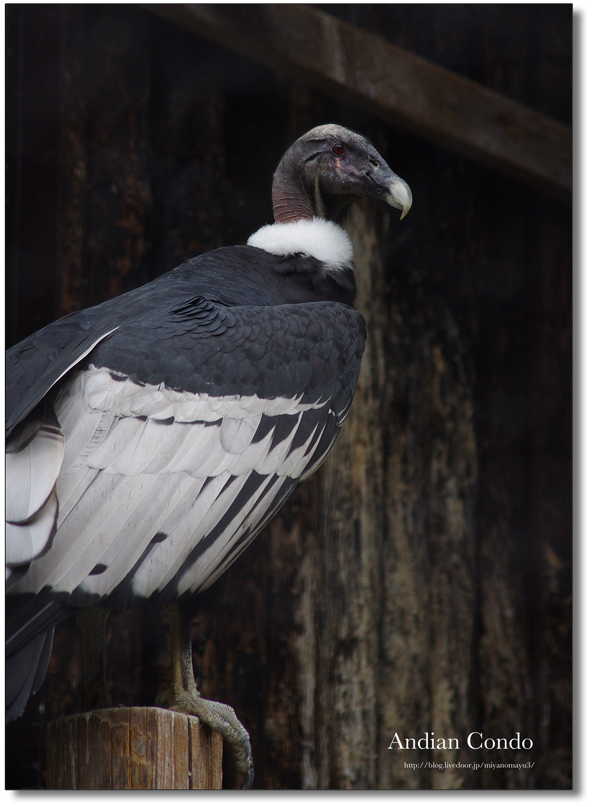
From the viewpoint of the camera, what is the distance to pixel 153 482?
171cm

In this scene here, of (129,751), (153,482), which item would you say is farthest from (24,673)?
(153,482)

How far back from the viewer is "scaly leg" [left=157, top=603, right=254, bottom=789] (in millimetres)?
1862

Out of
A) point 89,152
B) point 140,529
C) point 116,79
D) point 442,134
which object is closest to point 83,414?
point 140,529

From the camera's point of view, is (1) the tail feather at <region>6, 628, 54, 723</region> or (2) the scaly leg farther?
(2) the scaly leg

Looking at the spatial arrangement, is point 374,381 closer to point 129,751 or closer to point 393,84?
point 393,84

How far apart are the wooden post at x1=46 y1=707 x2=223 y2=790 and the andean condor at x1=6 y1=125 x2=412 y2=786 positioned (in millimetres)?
173

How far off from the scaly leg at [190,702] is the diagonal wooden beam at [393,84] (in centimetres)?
171

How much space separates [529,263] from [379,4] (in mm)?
1123

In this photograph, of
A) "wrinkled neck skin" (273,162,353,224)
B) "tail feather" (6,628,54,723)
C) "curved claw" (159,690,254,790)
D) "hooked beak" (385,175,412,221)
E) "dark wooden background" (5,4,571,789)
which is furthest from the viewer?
"dark wooden background" (5,4,571,789)

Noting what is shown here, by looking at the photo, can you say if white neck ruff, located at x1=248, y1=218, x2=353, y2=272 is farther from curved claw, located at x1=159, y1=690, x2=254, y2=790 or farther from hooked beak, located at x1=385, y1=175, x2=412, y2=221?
curved claw, located at x1=159, y1=690, x2=254, y2=790

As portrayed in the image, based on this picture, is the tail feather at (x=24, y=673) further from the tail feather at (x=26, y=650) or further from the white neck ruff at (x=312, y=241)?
the white neck ruff at (x=312, y=241)

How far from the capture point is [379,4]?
327 cm

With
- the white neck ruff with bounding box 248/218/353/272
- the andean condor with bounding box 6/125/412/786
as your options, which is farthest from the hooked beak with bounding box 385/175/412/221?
the andean condor with bounding box 6/125/412/786

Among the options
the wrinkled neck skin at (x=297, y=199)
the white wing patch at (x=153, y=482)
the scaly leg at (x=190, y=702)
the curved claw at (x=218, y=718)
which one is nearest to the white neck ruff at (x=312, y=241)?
the wrinkled neck skin at (x=297, y=199)
